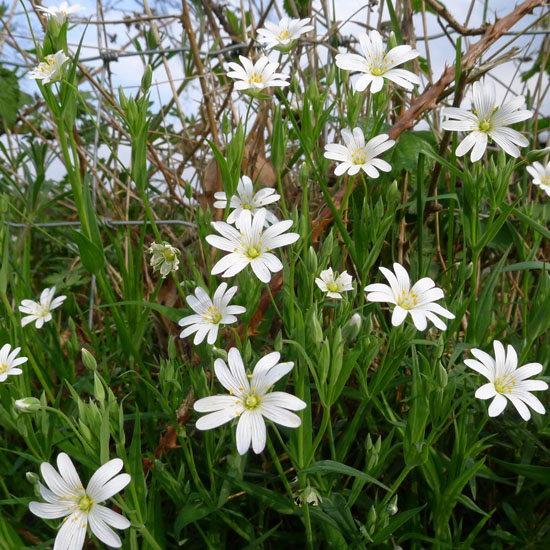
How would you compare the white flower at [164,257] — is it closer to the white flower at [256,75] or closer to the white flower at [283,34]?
the white flower at [256,75]

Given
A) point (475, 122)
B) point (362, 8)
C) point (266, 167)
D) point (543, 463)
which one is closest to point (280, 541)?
point (543, 463)

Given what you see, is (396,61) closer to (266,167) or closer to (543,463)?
(266,167)

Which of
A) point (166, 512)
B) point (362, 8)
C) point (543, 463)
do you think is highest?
point (362, 8)

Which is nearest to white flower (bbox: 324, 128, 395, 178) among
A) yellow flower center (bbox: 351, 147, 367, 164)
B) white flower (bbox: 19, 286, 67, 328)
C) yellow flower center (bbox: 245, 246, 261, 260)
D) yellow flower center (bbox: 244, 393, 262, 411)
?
yellow flower center (bbox: 351, 147, 367, 164)

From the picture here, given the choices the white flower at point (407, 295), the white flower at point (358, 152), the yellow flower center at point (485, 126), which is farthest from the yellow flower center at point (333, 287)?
the yellow flower center at point (485, 126)

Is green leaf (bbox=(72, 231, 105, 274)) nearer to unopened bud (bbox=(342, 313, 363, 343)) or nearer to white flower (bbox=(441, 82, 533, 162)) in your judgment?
unopened bud (bbox=(342, 313, 363, 343))

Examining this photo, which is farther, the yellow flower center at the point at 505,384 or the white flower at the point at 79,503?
the yellow flower center at the point at 505,384
